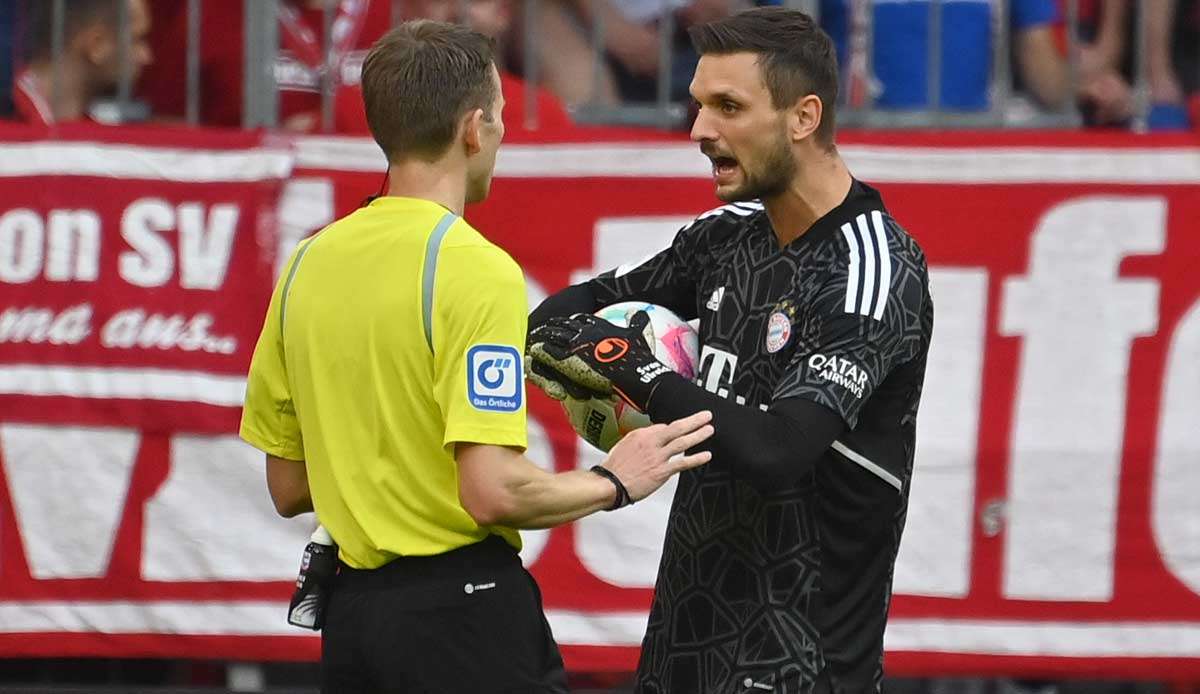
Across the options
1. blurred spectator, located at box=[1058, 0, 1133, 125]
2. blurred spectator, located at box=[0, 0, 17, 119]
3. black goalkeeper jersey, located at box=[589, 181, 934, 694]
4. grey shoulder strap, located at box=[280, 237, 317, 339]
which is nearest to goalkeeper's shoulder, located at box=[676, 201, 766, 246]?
black goalkeeper jersey, located at box=[589, 181, 934, 694]

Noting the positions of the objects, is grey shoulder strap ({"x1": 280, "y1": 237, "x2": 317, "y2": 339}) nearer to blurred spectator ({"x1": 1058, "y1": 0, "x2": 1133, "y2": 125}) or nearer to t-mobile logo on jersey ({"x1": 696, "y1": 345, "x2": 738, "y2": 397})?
t-mobile logo on jersey ({"x1": 696, "y1": 345, "x2": 738, "y2": 397})

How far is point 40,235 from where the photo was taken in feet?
20.0

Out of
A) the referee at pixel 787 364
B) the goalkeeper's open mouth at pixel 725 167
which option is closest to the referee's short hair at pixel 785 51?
the referee at pixel 787 364

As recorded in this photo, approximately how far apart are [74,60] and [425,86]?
2.99 m

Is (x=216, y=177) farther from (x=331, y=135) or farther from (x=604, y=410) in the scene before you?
(x=604, y=410)

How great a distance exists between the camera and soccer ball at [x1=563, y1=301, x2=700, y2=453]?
4.00 meters

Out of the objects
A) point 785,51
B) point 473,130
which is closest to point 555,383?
point 473,130

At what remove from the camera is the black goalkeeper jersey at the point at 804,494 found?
3.79m

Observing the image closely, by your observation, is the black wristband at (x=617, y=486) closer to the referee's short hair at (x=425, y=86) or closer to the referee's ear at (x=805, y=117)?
the referee's short hair at (x=425, y=86)

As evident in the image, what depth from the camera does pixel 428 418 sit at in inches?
142

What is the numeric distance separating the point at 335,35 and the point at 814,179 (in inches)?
108

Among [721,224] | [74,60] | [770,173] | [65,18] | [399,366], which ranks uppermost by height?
[65,18]

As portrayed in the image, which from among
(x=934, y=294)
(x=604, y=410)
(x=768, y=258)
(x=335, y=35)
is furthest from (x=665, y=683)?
(x=335, y=35)

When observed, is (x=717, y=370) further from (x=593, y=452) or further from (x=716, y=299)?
(x=593, y=452)
